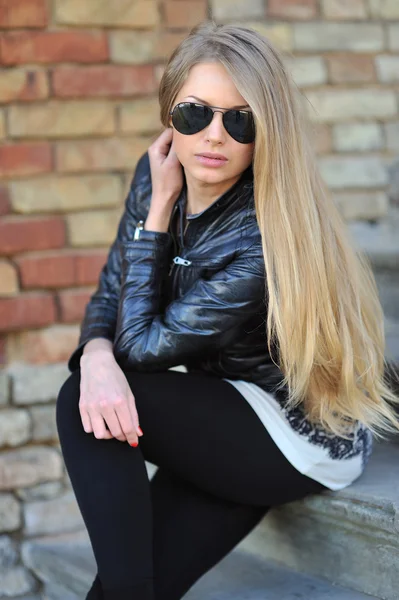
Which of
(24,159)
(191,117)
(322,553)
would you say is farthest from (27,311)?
(322,553)

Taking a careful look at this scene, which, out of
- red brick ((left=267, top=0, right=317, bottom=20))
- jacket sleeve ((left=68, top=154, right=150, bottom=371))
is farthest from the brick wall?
jacket sleeve ((left=68, top=154, right=150, bottom=371))

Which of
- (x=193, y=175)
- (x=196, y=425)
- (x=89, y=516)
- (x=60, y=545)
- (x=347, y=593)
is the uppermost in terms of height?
(x=193, y=175)

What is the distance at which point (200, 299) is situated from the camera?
5.42ft

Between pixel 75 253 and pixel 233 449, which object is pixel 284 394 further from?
pixel 75 253

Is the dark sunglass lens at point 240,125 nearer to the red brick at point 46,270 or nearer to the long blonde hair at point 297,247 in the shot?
the long blonde hair at point 297,247

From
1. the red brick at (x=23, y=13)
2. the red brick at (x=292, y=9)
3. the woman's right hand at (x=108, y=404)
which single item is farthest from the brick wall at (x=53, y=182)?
the woman's right hand at (x=108, y=404)

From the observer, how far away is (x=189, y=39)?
5.59 ft

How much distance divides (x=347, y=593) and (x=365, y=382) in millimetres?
498

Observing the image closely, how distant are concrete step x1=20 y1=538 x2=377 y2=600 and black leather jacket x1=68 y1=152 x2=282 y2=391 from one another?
0.50m

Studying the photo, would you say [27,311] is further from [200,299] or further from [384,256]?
[384,256]

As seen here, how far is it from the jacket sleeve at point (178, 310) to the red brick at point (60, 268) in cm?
67

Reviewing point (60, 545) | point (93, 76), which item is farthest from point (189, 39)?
point (60, 545)

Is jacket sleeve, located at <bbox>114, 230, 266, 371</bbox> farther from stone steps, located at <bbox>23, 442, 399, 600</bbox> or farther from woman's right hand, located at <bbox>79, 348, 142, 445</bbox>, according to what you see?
stone steps, located at <bbox>23, 442, 399, 600</bbox>

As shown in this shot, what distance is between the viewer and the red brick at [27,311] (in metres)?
2.37
